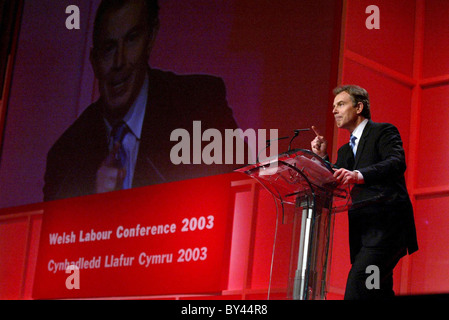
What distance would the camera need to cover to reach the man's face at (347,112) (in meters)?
2.88

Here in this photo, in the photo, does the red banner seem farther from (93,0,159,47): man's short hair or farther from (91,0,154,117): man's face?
(93,0,159,47): man's short hair

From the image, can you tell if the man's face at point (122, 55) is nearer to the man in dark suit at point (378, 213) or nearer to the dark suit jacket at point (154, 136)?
the dark suit jacket at point (154, 136)

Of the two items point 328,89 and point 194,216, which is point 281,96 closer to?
point 328,89

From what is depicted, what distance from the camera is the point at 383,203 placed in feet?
8.67

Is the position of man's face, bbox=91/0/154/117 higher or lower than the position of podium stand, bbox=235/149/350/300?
higher

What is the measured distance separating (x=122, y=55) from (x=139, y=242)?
1.67m

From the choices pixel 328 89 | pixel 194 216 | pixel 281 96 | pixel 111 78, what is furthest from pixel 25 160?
pixel 328 89

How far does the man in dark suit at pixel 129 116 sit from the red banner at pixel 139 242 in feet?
0.44

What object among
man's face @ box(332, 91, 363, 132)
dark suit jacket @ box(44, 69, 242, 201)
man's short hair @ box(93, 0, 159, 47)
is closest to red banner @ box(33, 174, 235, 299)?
dark suit jacket @ box(44, 69, 242, 201)

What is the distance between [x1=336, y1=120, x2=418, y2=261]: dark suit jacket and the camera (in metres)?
2.59

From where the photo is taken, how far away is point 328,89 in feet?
13.6

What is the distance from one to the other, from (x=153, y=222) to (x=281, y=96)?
1.37 meters
